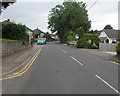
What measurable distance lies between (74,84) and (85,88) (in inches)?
27.9

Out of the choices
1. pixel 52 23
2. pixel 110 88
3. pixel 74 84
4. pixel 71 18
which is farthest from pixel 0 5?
pixel 52 23

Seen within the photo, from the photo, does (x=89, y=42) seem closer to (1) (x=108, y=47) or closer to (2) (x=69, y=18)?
(1) (x=108, y=47)

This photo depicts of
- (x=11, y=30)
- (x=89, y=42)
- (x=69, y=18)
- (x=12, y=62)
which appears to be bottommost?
(x=12, y=62)

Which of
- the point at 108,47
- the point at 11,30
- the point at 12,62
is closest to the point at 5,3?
the point at 12,62

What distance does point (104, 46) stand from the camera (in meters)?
33.1

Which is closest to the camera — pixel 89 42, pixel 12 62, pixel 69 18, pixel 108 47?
pixel 12 62

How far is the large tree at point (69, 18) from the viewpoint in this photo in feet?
239

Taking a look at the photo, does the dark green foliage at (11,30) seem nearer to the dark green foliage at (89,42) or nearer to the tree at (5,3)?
the tree at (5,3)

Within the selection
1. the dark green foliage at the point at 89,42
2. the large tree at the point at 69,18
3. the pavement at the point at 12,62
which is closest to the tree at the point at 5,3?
the pavement at the point at 12,62

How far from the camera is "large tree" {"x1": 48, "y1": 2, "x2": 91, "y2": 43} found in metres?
72.9

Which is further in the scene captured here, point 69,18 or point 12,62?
point 69,18

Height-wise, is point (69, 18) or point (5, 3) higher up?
point (69, 18)

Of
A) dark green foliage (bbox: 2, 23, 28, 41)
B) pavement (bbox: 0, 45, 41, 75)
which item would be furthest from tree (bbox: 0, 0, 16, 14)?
dark green foliage (bbox: 2, 23, 28, 41)

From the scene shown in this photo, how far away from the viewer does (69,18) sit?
74.9 metres
